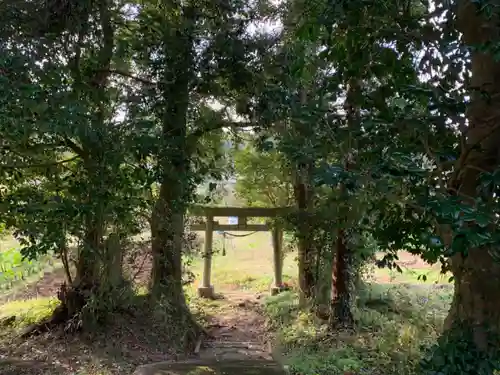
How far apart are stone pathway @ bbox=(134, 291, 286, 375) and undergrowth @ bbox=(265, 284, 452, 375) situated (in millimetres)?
276

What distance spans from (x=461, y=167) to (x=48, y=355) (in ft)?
13.6

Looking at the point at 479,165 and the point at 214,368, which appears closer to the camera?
the point at 479,165

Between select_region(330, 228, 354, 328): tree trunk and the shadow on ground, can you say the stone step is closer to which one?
the shadow on ground

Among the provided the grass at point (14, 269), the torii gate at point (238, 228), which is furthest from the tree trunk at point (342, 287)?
the grass at point (14, 269)

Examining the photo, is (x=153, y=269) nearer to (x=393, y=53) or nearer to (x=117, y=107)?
(x=117, y=107)

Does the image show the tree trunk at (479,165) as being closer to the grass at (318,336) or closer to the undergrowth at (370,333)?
the grass at (318,336)

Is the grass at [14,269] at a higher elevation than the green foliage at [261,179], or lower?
lower

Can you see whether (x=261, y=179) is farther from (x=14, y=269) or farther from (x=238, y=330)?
(x=14, y=269)

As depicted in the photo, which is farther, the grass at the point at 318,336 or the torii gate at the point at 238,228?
the torii gate at the point at 238,228

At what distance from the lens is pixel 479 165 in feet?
6.38

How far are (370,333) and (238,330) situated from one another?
215 cm

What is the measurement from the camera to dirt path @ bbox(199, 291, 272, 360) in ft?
16.9

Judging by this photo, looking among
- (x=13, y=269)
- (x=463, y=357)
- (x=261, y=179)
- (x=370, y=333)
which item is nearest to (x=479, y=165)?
(x=463, y=357)

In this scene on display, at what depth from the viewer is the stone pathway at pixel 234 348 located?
3.89m
